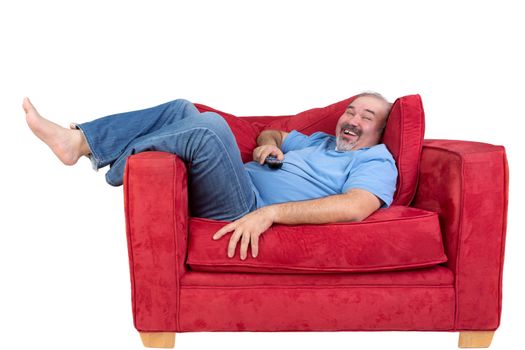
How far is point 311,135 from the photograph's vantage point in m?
3.78

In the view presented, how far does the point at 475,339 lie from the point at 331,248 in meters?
0.81

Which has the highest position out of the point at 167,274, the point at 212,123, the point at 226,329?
the point at 212,123

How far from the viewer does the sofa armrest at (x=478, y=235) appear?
9.39 ft

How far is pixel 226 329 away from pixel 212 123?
36.5 inches

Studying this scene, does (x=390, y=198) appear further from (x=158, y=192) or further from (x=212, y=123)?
(x=158, y=192)

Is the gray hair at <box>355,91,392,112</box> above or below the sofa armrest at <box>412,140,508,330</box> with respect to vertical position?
above

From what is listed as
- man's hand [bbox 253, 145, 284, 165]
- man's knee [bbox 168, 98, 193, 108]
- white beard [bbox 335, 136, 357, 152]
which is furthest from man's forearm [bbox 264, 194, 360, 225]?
man's knee [bbox 168, 98, 193, 108]

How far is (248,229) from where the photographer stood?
9.24 feet

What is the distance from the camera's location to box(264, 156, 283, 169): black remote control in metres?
3.40

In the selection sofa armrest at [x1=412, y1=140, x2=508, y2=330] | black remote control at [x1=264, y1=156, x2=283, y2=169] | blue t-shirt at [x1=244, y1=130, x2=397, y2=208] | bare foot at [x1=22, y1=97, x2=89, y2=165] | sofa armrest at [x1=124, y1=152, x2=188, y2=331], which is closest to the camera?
sofa armrest at [x1=124, y1=152, x2=188, y2=331]

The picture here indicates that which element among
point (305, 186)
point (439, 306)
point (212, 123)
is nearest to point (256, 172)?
point (305, 186)

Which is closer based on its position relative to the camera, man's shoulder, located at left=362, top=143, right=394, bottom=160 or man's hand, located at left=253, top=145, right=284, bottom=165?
man's shoulder, located at left=362, top=143, right=394, bottom=160

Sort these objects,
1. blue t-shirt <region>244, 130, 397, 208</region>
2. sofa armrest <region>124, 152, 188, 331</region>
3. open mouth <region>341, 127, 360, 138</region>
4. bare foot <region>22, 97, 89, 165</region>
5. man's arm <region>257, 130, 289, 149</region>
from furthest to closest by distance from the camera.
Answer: man's arm <region>257, 130, 289, 149</region>
open mouth <region>341, 127, 360, 138</region>
blue t-shirt <region>244, 130, 397, 208</region>
bare foot <region>22, 97, 89, 165</region>
sofa armrest <region>124, 152, 188, 331</region>

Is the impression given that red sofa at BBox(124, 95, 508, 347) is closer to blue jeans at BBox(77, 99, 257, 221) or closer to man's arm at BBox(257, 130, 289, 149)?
blue jeans at BBox(77, 99, 257, 221)
